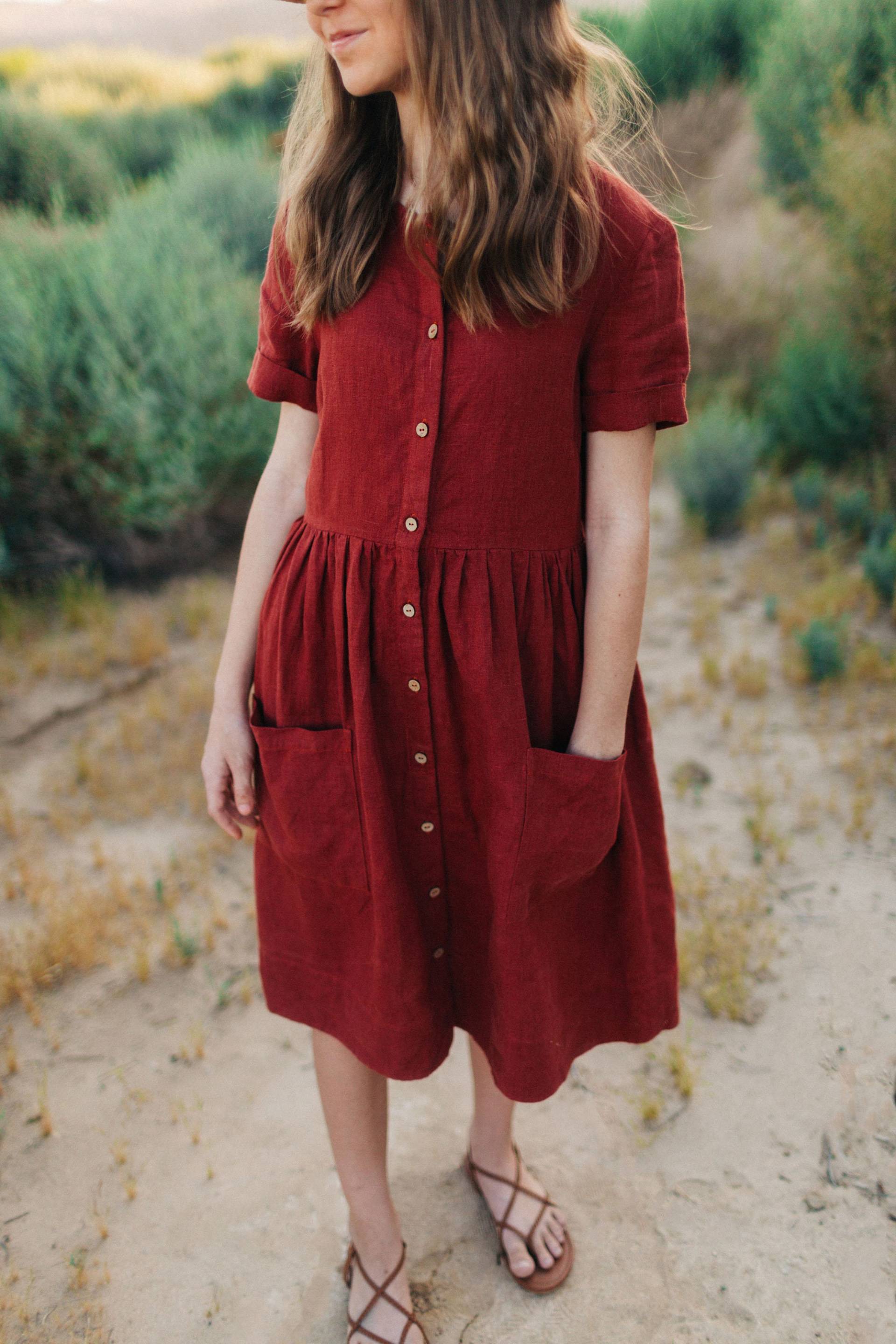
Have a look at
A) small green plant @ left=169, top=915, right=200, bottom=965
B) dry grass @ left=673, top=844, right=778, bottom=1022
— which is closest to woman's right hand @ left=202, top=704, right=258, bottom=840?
small green plant @ left=169, top=915, right=200, bottom=965

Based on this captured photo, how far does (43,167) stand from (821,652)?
6024mm

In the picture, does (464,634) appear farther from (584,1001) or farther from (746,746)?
(746,746)

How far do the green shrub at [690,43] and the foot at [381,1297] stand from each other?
933 centimetres

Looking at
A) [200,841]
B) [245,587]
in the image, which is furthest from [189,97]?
[245,587]

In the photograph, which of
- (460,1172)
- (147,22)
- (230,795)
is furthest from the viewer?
(147,22)

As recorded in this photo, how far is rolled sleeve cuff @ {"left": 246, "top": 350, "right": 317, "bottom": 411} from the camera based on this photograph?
1.42m

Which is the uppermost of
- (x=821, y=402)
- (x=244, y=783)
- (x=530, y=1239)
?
(x=244, y=783)

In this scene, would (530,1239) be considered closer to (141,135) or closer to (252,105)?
(141,135)

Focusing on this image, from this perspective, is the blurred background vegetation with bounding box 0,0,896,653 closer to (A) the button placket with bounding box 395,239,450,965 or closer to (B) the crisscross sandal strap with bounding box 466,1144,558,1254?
(A) the button placket with bounding box 395,239,450,965

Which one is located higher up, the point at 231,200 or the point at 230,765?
the point at 231,200

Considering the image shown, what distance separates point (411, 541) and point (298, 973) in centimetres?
78

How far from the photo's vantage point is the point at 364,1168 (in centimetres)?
163

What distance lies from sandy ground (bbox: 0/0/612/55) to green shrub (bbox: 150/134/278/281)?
2275 cm

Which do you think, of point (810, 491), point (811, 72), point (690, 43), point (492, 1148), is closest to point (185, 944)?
point (492, 1148)
